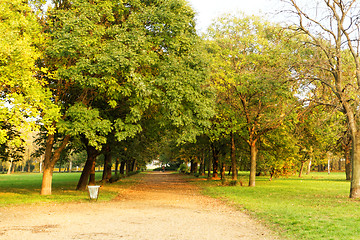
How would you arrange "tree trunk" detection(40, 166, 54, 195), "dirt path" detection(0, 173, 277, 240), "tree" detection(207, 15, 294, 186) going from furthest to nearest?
"tree" detection(207, 15, 294, 186)
"tree trunk" detection(40, 166, 54, 195)
"dirt path" detection(0, 173, 277, 240)

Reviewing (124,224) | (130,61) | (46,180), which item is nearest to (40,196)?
(46,180)

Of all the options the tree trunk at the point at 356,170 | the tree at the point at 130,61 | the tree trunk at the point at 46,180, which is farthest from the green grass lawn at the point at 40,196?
the tree trunk at the point at 356,170

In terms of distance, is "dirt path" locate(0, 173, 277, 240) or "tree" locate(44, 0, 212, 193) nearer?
"dirt path" locate(0, 173, 277, 240)

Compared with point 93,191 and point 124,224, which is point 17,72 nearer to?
point 93,191

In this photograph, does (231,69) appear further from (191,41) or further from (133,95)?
(133,95)

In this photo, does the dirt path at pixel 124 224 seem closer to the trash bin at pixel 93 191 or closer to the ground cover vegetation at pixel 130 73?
the trash bin at pixel 93 191

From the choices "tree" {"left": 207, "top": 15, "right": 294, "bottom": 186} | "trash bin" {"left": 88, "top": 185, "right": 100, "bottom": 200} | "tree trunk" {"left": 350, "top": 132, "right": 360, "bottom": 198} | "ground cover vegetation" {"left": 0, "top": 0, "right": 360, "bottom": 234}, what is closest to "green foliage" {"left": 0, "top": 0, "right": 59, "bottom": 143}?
"ground cover vegetation" {"left": 0, "top": 0, "right": 360, "bottom": 234}

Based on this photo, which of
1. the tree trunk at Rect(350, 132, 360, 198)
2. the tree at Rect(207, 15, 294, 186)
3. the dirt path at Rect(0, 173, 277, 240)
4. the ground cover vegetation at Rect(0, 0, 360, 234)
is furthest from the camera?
the tree at Rect(207, 15, 294, 186)

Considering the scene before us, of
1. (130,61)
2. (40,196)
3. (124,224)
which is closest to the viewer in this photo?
→ (124,224)

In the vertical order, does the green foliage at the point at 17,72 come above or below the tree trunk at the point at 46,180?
above

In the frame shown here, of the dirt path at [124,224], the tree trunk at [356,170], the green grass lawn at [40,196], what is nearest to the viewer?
the dirt path at [124,224]

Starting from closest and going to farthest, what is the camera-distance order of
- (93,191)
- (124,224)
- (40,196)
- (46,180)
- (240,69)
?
(124,224), (93,191), (40,196), (46,180), (240,69)

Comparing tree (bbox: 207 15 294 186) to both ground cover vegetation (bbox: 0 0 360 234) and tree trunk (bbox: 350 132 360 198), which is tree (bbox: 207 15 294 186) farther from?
tree trunk (bbox: 350 132 360 198)

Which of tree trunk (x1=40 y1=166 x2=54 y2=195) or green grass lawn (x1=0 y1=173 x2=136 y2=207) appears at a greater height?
tree trunk (x1=40 y1=166 x2=54 y2=195)
